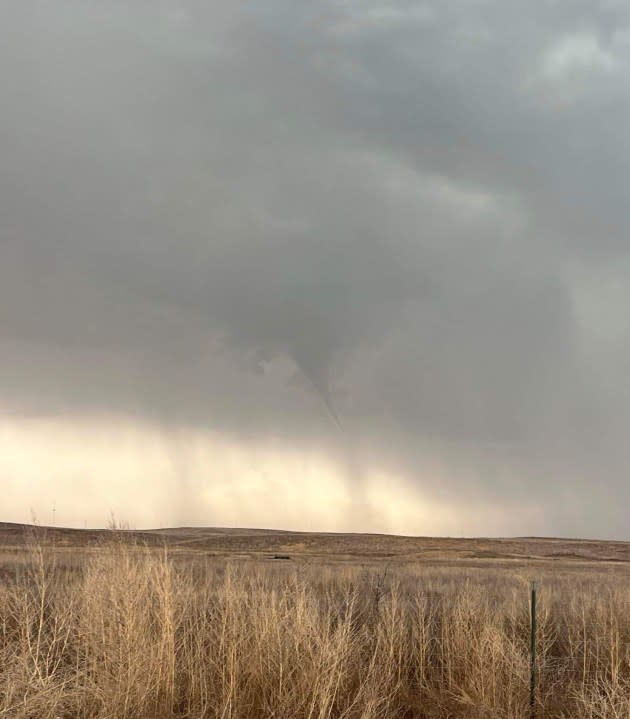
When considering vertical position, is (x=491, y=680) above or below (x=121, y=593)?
below

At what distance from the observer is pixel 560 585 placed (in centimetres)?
2659

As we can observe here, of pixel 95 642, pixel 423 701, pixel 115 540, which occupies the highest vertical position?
pixel 115 540

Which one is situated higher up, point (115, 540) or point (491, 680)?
point (115, 540)

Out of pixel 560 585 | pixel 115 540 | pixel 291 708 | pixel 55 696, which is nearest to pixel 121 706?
pixel 55 696

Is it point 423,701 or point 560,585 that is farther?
point 560,585

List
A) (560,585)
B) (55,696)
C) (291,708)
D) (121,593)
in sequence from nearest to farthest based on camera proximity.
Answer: (55,696) < (291,708) < (121,593) < (560,585)

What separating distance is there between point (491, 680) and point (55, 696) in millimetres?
5707

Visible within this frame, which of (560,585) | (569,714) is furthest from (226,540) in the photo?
(569,714)

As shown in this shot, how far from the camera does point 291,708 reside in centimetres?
850

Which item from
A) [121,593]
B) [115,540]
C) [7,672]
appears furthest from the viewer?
[115,540]

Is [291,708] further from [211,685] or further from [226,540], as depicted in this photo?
[226,540]

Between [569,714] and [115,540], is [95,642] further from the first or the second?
[569,714]

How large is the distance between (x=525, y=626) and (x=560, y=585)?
12734 mm

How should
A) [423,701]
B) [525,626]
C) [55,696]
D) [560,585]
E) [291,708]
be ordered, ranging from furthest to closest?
[560,585], [525,626], [423,701], [291,708], [55,696]
